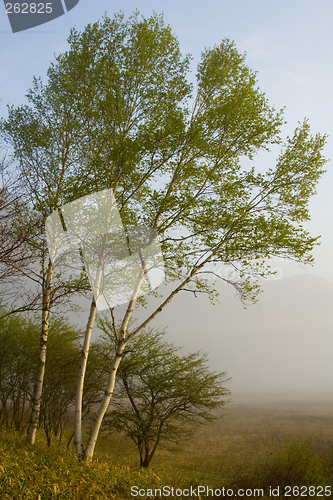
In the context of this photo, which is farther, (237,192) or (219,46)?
(219,46)

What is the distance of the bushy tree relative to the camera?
13.5 metres

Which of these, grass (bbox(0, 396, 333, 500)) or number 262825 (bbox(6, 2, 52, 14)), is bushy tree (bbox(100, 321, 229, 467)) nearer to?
grass (bbox(0, 396, 333, 500))

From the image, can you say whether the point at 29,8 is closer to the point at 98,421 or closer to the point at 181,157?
the point at 181,157

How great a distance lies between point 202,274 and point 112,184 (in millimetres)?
3363

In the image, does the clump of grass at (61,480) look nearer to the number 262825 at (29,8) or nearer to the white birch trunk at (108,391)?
the white birch trunk at (108,391)

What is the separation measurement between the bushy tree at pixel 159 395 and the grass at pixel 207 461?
1174mm

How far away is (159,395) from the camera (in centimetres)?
1416

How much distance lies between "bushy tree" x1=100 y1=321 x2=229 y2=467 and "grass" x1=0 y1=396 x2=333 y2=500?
117 cm

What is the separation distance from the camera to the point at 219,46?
872 centimetres

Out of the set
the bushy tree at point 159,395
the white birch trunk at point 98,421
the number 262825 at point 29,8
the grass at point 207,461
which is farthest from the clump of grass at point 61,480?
the number 262825 at point 29,8

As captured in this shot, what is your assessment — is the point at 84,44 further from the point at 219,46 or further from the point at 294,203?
the point at 294,203

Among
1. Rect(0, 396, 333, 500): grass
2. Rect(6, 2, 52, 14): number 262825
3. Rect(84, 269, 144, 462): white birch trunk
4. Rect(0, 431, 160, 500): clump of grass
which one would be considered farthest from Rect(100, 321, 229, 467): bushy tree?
Rect(6, 2, 52, 14): number 262825

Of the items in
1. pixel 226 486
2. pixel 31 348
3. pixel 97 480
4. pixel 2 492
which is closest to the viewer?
pixel 2 492

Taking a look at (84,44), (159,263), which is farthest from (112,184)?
(84,44)
